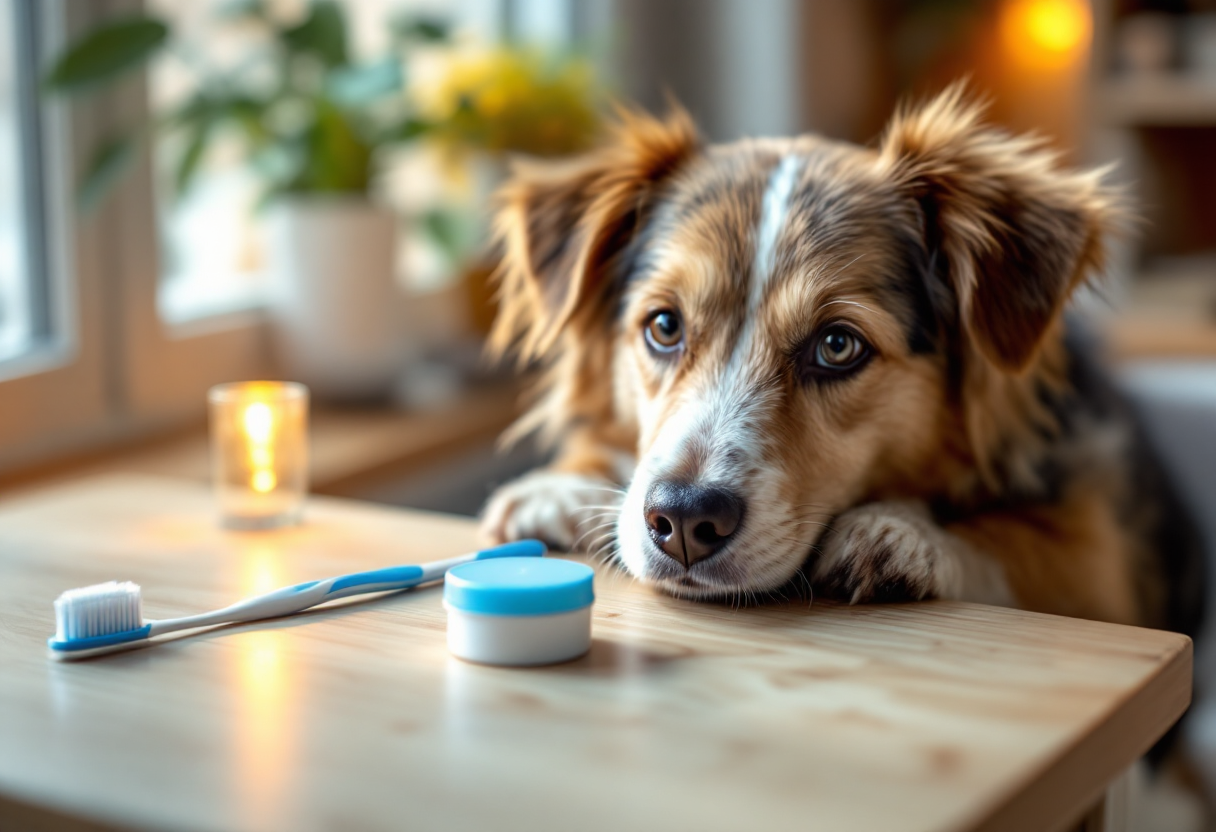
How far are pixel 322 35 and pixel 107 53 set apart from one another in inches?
17.6

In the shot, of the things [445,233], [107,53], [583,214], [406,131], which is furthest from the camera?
[445,233]

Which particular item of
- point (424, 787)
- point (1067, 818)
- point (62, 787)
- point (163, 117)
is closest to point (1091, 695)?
point (1067, 818)

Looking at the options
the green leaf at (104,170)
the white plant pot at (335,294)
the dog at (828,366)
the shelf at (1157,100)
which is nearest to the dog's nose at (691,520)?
the dog at (828,366)

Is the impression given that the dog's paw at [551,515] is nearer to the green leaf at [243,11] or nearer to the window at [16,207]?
the window at [16,207]

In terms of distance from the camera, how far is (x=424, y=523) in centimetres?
135

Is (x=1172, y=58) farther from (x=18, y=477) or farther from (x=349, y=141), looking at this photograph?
(x=18, y=477)

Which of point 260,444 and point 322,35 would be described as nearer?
point 260,444

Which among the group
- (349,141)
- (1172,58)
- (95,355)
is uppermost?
(1172,58)

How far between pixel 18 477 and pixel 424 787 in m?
1.33

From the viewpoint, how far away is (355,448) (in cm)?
209

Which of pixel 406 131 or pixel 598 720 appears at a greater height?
pixel 406 131

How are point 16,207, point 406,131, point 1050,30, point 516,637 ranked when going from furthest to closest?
point 1050,30, point 406,131, point 16,207, point 516,637

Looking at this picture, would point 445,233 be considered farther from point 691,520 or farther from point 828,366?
point 691,520

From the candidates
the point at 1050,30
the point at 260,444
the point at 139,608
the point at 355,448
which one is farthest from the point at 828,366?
the point at 1050,30
